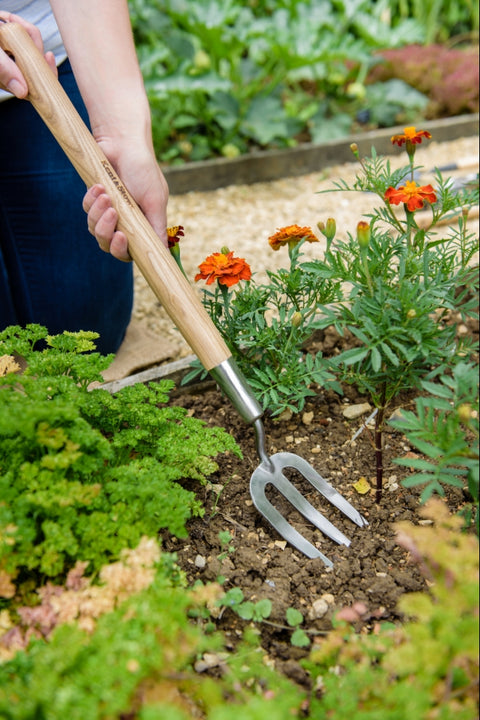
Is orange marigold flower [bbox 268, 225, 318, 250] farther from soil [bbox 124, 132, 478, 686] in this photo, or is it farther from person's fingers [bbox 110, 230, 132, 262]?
soil [bbox 124, 132, 478, 686]

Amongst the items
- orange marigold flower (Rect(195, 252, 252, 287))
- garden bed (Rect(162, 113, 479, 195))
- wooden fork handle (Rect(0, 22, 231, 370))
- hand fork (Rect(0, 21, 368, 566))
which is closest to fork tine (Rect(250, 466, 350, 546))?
hand fork (Rect(0, 21, 368, 566))

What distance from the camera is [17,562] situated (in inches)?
41.8

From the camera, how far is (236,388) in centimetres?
139

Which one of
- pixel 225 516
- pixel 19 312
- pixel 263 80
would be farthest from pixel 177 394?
pixel 263 80

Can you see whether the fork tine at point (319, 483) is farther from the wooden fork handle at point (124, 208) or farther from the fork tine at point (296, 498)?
the wooden fork handle at point (124, 208)

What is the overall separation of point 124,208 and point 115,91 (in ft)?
1.39

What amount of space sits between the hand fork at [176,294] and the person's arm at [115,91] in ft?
0.52

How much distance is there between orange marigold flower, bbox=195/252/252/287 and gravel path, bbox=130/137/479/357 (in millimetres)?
983

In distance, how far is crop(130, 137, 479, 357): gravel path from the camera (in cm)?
275

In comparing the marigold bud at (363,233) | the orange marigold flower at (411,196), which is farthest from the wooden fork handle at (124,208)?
the orange marigold flower at (411,196)

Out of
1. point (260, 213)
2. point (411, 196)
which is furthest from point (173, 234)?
point (260, 213)

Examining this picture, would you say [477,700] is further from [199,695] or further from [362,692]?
[199,695]

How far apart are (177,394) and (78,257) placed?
573 millimetres

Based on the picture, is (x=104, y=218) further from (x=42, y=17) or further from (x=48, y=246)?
(x=42, y=17)
